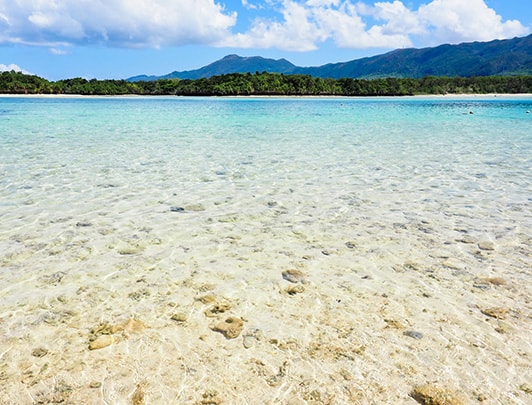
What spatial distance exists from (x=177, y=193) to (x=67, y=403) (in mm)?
6055

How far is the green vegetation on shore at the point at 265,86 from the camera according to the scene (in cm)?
13475

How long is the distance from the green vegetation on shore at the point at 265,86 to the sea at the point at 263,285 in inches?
5114

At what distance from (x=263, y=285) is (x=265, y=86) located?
13848 cm

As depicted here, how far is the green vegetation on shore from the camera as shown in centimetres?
13475

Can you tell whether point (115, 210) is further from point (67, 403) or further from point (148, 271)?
point (67, 403)

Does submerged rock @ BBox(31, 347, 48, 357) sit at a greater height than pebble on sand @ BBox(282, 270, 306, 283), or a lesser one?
greater

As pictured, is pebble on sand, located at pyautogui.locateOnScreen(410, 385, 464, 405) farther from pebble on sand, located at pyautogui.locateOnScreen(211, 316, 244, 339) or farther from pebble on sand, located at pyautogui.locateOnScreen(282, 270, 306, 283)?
pebble on sand, located at pyautogui.locateOnScreen(282, 270, 306, 283)

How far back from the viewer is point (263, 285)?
15.7ft

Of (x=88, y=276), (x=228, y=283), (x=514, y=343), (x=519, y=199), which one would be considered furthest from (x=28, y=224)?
(x=519, y=199)

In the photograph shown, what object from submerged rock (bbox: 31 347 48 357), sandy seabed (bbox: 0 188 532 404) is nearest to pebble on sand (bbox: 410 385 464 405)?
sandy seabed (bbox: 0 188 532 404)

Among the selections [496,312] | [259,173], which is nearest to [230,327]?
[496,312]

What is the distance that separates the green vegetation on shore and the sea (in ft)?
426

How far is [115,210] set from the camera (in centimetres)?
745

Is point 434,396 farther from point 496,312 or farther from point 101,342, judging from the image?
point 101,342
